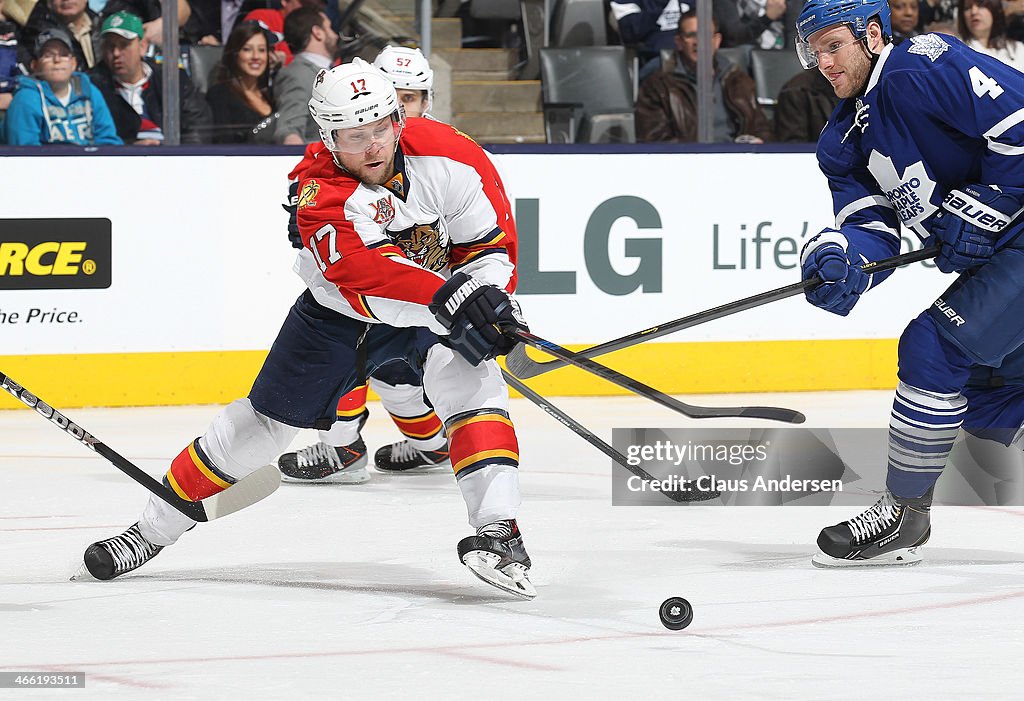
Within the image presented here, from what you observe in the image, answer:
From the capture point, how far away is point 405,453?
4.85 metres

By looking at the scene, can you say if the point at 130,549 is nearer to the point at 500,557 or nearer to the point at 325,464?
the point at 500,557

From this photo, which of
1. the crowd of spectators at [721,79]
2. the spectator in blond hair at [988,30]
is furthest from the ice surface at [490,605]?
the spectator in blond hair at [988,30]

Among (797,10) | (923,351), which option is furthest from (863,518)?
(797,10)

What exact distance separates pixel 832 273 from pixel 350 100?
0.99 meters

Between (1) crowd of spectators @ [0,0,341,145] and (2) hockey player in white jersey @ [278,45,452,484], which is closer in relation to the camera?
(2) hockey player in white jersey @ [278,45,452,484]

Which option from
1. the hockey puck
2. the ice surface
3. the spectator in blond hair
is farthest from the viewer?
the spectator in blond hair

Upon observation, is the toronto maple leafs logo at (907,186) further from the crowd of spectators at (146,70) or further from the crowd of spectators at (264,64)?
the crowd of spectators at (146,70)

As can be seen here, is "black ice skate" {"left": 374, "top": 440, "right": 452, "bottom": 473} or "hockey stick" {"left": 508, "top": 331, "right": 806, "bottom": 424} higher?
"hockey stick" {"left": 508, "top": 331, "right": 806, "bottom": 424}

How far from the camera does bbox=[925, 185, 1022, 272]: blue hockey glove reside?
10.8ft

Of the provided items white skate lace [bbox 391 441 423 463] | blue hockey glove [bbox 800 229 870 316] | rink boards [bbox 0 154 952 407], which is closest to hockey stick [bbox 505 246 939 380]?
blue hockey glove [bbox 800 229 870 316]

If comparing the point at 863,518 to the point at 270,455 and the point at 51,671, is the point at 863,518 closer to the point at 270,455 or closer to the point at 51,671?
the point at 270,455

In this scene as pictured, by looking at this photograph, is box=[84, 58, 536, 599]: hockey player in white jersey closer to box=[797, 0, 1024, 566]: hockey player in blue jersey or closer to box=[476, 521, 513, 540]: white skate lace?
box=[476, 521, 513, 540]: white skate lace

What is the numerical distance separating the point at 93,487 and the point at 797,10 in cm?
352

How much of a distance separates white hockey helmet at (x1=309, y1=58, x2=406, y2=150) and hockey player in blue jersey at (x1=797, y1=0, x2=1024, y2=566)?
2.86 feet
